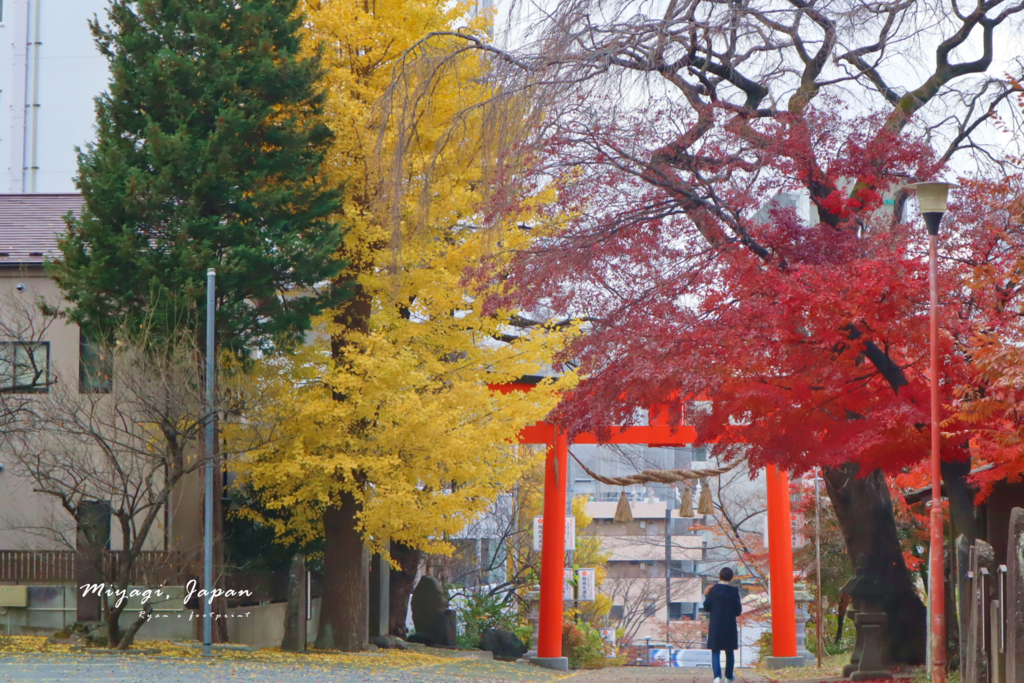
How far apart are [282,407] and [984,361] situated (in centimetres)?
1017

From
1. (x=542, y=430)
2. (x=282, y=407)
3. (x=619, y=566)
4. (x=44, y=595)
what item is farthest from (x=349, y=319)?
(x=619, y=566)

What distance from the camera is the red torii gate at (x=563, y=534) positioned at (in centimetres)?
2119

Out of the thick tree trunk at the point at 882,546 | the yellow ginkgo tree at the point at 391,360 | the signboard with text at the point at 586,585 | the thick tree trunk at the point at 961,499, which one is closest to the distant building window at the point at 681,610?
the signboard with text at the point at 586,585

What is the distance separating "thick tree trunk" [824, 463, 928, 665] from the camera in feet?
52.2

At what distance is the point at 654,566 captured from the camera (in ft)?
197

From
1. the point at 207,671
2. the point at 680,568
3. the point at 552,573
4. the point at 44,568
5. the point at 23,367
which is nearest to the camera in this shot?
the point at 207,671

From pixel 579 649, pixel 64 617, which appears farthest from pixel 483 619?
pixel 64 617

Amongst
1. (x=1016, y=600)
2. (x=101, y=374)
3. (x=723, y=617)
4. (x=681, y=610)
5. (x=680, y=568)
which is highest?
(x=101, y=374)

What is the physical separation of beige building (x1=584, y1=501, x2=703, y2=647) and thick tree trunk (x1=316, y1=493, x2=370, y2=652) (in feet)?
103

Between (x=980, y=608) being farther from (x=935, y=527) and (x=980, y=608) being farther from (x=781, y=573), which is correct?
(x=781, y=573)

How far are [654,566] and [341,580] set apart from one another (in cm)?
4482

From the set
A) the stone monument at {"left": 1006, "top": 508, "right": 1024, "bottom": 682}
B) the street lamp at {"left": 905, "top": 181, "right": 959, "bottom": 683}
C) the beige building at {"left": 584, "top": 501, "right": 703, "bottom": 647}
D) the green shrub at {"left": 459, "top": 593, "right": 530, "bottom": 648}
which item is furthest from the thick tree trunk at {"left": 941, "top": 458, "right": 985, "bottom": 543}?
the beige building at {"left": 584, "top": 501, "right": 703, "bottom": 647}

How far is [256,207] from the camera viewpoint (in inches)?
616

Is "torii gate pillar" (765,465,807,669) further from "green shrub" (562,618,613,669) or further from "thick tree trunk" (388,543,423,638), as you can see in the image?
"thick tree trunk" (388,543,423,638)
